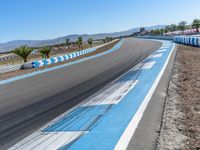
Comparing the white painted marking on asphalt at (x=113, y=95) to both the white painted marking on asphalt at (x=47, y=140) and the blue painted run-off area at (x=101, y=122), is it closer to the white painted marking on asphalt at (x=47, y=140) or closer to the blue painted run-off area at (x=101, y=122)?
the blue painted run-off area at (x=101, y=122)

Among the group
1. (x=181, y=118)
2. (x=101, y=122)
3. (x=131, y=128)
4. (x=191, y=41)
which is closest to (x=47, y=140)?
(x=101, y=122)

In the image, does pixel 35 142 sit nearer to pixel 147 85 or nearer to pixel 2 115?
pixel 2 115

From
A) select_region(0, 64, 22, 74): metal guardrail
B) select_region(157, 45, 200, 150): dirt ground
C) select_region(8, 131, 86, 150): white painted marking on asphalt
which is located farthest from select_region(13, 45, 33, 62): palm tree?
select_region(8, 131, 86, 150): white painted marking on asphalt

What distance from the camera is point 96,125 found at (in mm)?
6031

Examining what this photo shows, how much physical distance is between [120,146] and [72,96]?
5.35 m

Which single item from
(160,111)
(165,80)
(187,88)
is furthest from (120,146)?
(165,80)

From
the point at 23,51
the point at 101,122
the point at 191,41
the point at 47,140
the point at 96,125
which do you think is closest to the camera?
the point at 47,140

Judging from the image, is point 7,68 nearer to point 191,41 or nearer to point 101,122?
point 191,41

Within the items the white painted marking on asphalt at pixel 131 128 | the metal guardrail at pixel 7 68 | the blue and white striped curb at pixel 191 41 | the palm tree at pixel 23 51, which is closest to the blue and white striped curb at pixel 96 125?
the white painted marking on asphalt at pixel 131 128

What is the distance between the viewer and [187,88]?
9102mm

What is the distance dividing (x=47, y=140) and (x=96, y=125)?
1104 mm

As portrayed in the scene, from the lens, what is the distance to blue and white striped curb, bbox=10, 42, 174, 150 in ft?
16.5

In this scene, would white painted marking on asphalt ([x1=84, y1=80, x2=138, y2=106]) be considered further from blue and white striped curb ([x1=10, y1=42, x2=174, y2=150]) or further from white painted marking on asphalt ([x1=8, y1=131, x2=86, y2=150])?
white painted marking on asphalt ([x1=8, y1=131, x2=86, y2=150])

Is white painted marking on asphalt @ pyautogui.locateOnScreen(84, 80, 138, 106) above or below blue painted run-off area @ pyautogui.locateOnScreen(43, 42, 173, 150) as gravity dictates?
below
